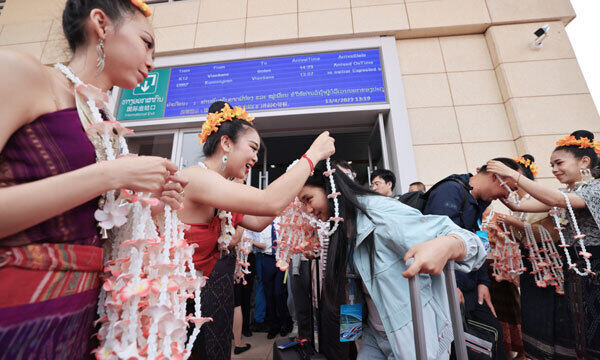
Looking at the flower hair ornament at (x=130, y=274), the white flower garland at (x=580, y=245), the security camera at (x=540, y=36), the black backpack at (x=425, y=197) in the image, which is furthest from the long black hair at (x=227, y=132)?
the security camera at (x=540, y=36)

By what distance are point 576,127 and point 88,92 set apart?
4.95 metres

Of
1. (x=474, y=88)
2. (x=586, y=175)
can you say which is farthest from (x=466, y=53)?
(x=586, y=175)

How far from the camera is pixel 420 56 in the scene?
161 inches

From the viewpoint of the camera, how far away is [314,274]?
1825mm

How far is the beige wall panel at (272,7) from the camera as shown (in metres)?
4.41

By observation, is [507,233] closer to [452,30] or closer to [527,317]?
[527,317]

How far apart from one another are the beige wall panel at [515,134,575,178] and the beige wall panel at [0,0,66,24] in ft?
26.4

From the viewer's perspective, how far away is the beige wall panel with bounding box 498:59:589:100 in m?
3.61

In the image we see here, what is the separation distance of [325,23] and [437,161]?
2.75 metres

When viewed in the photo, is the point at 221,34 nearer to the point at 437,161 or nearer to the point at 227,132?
the point at 227,132

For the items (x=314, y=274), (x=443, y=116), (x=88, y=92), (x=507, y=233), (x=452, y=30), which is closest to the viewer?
(x=88, y=92)

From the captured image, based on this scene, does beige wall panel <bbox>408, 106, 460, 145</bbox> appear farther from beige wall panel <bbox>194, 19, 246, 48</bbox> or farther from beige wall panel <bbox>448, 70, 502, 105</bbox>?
beige wall panel <bbox>194, 19, 246, 48</bbox>

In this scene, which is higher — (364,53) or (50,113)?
(364,53)

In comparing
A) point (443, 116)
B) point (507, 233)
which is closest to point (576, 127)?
point (443, 116)
